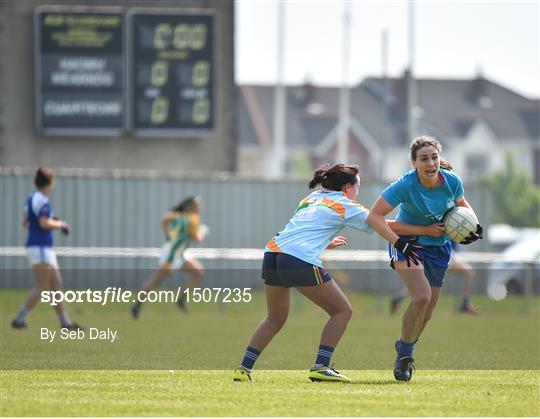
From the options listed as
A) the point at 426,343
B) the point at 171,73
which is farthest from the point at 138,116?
the point at 426,343

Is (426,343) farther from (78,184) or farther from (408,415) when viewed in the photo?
(78,184)

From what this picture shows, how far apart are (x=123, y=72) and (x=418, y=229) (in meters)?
22.7

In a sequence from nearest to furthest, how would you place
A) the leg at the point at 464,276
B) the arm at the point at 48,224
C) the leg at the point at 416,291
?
the leg at the point at 416,291
the arm at the point at 48,224
the leg at the point at 464,276

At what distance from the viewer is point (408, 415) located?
9828 mm

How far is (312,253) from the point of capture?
460 inches

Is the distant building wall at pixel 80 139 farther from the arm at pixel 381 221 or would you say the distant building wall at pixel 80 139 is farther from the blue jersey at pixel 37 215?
the arm at pixel 381 221

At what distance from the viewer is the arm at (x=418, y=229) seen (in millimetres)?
12148

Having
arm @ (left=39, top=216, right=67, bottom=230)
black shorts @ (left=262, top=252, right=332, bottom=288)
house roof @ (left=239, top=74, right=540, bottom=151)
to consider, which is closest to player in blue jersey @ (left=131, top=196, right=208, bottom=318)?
arm @ (left=39, top=216, right=67, bottom=230)

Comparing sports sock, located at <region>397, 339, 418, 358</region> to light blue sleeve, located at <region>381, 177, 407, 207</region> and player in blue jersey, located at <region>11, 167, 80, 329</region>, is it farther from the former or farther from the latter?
player in blue jersey, located at <region>11, 167, 80, 329</region>

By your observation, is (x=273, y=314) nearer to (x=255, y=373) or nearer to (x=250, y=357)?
(x=250, y=357)

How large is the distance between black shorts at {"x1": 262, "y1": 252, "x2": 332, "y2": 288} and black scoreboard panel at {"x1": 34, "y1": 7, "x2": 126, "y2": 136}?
74.8 feet

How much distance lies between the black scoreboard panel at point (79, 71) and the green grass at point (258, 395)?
21.5 m

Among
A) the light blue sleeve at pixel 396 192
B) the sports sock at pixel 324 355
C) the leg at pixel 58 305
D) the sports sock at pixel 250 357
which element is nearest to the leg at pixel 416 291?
the light blue sleeve at pixel 396 192

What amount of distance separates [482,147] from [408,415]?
90948 mm
